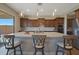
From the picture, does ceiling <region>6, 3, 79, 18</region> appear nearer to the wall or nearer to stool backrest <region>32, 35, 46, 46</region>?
the wall

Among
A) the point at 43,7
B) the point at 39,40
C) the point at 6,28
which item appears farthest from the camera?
the point at 6,28

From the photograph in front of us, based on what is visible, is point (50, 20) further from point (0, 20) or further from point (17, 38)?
point (17, 38)

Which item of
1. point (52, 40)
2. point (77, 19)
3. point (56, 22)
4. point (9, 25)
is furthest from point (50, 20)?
point (52, 40)

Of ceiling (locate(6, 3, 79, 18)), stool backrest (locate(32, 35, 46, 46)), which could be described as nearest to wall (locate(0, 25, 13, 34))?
ceiling (locate(6, 3, 79, 18))

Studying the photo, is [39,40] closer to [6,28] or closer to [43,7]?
[43,7]

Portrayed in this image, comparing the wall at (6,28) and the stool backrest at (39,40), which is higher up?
the wall at (6,28)

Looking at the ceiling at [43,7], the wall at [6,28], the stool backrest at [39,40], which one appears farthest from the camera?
the wall at [6,28]

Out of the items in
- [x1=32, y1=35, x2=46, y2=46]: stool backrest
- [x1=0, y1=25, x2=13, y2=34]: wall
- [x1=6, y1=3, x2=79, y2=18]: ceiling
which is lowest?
[x1=32, y1=35, x2=46, y2=46]: stool backrest

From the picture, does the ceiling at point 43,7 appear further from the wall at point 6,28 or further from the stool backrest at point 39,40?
the stool backrest at point 39,40

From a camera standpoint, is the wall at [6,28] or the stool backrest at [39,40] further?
the wall at [6,28]

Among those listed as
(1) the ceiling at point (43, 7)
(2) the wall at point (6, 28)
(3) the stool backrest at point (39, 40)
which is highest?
(1) the ceiling at point (43, 7)

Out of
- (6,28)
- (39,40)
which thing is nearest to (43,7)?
(6,28)

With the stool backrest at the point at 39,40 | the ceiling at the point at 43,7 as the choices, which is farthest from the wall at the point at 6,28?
the stool backrest at the point at 39,40

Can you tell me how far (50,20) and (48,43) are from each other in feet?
21.0
